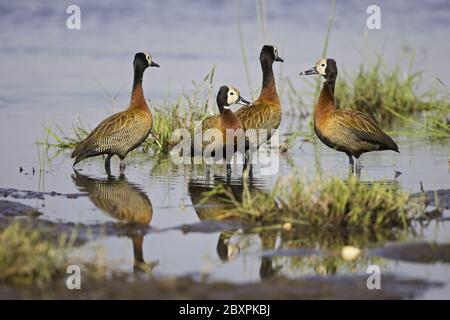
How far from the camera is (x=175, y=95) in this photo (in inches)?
677

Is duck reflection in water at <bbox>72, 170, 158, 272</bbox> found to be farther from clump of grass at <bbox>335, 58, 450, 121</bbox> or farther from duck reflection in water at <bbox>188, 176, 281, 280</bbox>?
clump of grass at <bbox>335, 58, 450, 121</bbox>

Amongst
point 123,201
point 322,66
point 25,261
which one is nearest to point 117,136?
point 123,201

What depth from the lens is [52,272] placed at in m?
7.30

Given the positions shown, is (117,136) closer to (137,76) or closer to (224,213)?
(137,76)

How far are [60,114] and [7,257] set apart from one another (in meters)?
9.06

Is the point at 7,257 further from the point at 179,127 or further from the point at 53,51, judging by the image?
the point at 53,51

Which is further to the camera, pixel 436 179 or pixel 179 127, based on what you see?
pixel 179 127

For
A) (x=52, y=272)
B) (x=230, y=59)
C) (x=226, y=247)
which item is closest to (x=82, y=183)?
(x=226, y=247)

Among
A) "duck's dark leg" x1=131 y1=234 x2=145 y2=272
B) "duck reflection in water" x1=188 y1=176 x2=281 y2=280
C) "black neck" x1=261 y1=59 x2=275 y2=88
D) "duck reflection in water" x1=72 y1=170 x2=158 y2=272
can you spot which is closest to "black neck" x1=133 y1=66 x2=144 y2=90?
"duck reflection in water" x1=72 y1=170 x2=158 y2=272

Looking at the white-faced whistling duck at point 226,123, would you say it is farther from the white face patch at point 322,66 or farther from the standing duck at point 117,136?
the white face patch at point 322,66

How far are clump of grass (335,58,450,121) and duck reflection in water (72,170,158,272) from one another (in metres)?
5.07

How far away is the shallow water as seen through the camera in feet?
26.9

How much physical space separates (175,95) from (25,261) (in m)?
10.2

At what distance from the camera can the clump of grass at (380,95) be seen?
631 inches
